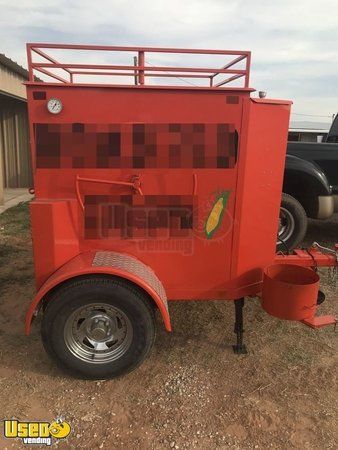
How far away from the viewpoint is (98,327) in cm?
299

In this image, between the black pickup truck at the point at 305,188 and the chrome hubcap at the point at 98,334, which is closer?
the chrome hubcap at the point at 98,334

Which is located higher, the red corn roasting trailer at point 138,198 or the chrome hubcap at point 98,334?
the red corn roasting trailer at point 138,198

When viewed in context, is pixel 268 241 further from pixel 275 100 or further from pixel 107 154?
pixel 107 154

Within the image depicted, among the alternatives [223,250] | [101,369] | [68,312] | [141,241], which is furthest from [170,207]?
[101,369]

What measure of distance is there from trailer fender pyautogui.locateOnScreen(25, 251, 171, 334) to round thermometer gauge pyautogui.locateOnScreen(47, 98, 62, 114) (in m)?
1.12

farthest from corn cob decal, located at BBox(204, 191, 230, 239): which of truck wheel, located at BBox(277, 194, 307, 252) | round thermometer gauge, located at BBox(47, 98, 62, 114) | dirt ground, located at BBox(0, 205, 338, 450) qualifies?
truck wheel, located at BBox(277, 194, 307, 252)

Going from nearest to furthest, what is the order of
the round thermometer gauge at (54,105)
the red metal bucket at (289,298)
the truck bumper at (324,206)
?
the round thermometer gauge at (54,105)
the red metal bucket at (289,298)
the truck bumper at (324,206)

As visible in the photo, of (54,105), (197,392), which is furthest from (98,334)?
(54,105)

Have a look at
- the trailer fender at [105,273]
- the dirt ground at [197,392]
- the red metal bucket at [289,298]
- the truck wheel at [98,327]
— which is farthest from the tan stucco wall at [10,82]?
the red metal bucket at [289,298]

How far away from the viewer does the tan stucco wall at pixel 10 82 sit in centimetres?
952

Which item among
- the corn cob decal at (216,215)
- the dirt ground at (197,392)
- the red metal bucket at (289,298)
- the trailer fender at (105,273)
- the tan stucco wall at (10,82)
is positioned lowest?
the dirt ground at (197,392)

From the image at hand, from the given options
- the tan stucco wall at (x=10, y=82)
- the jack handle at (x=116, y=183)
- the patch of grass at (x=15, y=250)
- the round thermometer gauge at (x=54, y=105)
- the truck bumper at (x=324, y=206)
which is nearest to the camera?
the round thermometer gauge at (x=54, y=105)

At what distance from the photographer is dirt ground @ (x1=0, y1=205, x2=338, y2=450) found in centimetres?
250

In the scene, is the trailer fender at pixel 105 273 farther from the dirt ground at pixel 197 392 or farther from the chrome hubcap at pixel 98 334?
the dirt ground at pixel 197 392
